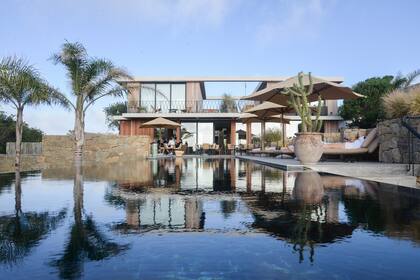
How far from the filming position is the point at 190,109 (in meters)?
31.9

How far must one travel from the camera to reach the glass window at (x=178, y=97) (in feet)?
107

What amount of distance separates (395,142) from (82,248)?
10209 mm

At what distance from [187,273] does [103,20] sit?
1450cm

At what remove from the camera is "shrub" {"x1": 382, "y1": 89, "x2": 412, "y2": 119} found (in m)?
10.8

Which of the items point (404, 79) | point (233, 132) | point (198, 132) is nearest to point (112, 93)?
point (233, 132)

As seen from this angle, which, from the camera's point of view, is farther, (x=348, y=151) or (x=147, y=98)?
(x=147, y=98)

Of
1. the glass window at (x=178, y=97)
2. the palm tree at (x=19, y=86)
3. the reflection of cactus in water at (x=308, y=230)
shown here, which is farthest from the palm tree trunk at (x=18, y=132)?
the reflection of cactus in water at (x=308, y=230)

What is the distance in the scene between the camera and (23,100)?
59.5ft

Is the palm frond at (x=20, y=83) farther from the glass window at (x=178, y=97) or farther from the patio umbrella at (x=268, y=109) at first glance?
the glass window at (x=178, y=97)

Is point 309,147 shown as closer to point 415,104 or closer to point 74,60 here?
point 415,104

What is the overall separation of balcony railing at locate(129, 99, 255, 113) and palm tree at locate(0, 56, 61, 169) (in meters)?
13.8

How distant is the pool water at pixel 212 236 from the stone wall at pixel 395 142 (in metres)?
5.30

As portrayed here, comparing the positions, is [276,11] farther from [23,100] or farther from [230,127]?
[230,127]

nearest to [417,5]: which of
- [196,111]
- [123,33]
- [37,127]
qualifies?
[123,33]
